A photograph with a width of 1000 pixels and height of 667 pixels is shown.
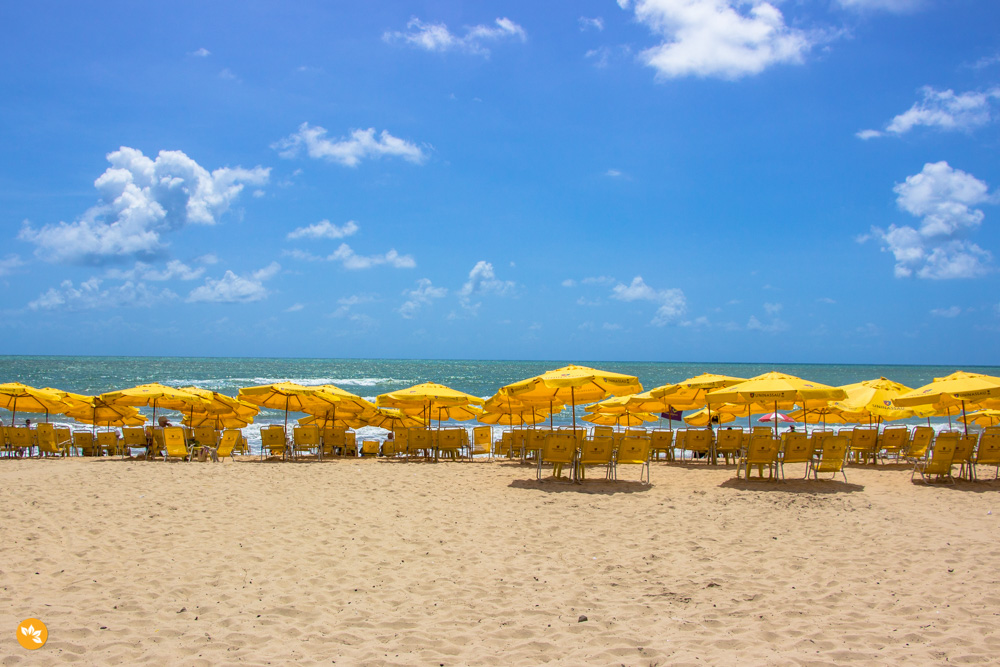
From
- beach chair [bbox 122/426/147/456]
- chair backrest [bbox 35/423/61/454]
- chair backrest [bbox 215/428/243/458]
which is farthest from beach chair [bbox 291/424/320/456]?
chair backrest [bbox 35/423/61/454]

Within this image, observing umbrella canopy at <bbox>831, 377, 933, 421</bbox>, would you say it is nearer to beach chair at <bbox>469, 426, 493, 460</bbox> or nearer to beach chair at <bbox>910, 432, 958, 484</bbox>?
beach chair at <bbox>910, 432, 958, 484</bbox>

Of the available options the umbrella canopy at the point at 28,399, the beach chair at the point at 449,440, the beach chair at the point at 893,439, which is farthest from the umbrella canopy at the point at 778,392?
the umbrella canopy at the point at 28,399

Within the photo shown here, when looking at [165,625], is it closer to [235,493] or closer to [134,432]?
[235,493]

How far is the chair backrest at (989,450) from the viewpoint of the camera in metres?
9.61

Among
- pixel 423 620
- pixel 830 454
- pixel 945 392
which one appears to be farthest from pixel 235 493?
pixel 945 392

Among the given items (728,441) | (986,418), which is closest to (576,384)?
(728,441)

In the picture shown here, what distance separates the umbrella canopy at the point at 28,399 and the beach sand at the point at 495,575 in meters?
5.91

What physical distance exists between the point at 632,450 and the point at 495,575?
5.16 m

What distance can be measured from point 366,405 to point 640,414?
24.4ft

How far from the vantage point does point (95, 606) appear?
4352 millimetres

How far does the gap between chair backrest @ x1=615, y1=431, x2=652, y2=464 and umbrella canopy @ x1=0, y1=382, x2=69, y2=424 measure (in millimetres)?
12619

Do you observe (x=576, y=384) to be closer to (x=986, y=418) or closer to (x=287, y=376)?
(x=986, y=418)

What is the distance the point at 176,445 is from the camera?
1288 cm

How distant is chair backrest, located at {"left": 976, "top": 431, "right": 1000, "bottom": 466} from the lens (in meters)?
9.61
